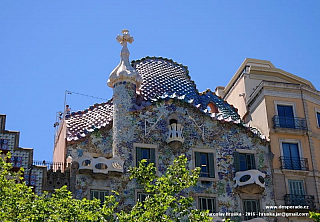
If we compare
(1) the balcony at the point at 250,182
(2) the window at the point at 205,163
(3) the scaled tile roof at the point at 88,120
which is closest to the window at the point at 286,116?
(1) the balcony at the point at 250,182

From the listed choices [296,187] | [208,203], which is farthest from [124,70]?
[296,187]

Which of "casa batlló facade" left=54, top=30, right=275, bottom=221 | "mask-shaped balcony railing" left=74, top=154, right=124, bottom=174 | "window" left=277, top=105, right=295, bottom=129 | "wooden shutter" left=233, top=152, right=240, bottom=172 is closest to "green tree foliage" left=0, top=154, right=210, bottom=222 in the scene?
"mask-shaped balcony railing" left=74, top=154, right=124, bottom=174

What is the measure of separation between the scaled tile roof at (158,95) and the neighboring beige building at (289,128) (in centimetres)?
130

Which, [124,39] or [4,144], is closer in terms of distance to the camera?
[4,144]

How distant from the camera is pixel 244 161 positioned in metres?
29.2

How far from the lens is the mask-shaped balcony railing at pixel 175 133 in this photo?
28172mm

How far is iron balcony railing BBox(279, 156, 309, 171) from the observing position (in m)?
29.2

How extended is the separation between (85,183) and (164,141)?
4.08 m

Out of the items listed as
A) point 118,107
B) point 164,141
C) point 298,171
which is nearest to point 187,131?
point 164,141

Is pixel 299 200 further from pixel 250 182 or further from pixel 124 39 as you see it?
pixel 124 39

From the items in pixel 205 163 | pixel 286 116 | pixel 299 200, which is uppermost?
pixel 286 116

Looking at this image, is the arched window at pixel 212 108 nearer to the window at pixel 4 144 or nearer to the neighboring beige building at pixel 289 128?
the neighboring beige building at pixel 289 128

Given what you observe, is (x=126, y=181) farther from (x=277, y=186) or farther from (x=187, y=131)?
(x=277, y=186)

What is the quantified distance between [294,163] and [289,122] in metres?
2.00
